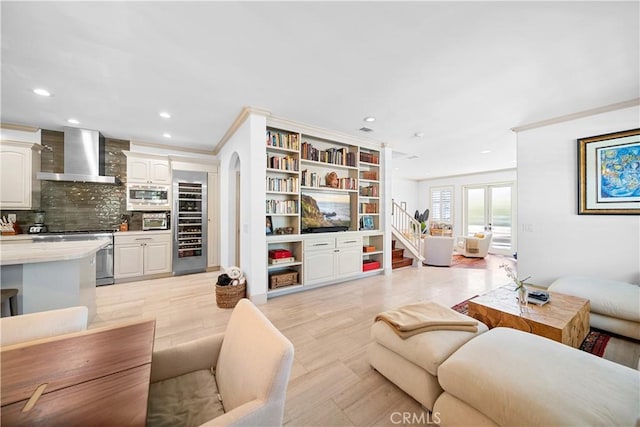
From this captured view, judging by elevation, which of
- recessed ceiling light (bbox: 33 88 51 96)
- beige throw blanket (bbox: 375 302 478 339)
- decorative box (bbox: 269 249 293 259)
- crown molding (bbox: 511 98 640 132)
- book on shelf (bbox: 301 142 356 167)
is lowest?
beige throw blanket (bbox: 375 302 478 339)

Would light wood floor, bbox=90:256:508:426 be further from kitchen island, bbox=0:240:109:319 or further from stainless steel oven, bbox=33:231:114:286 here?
kitchen island, bbox=0:240:109:319

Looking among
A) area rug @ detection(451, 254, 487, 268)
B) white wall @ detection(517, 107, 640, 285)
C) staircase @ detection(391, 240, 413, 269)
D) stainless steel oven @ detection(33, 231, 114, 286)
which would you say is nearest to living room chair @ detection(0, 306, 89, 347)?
stainless steel oven @ detection(33, 231, 114, 286)

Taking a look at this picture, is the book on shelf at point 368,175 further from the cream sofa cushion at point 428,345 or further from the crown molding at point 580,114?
the cream sofa cushion at point 428,345

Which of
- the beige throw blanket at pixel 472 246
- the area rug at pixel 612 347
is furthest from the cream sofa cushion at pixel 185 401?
the beige throw blanket at pixel 472 246

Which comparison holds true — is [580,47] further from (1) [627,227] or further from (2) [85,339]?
(2) [85,339]

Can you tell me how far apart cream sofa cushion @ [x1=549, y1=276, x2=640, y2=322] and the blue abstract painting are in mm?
1193

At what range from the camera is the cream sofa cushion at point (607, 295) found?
2254mm

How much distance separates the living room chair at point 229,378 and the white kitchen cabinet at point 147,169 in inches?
170

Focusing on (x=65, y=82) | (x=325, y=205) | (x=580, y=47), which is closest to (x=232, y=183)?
(x=325, y=205)

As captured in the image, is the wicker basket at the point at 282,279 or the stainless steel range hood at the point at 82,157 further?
the stainless steel range hood at the point at 82,157

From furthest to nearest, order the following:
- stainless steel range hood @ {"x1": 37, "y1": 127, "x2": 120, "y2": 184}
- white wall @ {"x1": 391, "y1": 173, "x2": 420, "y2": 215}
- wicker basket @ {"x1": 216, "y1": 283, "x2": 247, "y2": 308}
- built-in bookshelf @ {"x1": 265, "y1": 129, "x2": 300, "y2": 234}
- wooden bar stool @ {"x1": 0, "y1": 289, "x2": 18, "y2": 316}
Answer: white wall @ {"x1": 391, "y1": 173, "x2": 420, "y2": 215} < stainless steel range hood @ {"x1": 37, "y1": 127, "x2": 120, "y2": 184} < built-in bookshelf @ {"x1": 265, "y1": 129, "x2": 300, "y2": 234} < wicker basket @ {"x1": 216, "y1": 283, "x2": 247, "y2": 308} < wooden bar stool @ {"x1": 0, "y1": 289, "x2": 18, "y2": 316}

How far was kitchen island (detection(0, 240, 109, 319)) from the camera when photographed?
1.99 m

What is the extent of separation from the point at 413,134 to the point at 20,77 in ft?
16.9

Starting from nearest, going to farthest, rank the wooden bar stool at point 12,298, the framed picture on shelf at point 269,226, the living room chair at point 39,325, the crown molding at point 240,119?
the living room chair at point 39,325, the wooden bar stool at point 12,298, the crown molding at point 240,119, the framed picture on shelf at point 269,226
